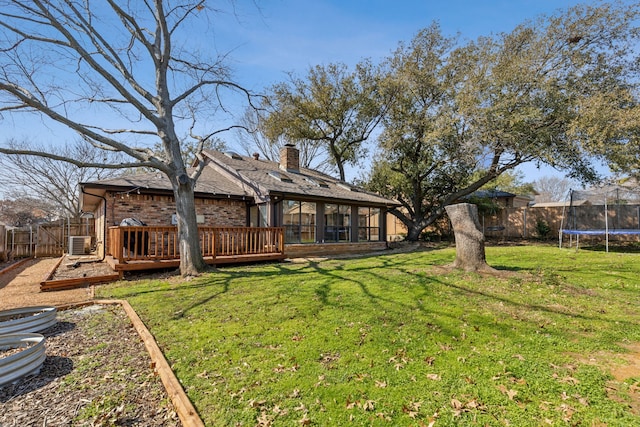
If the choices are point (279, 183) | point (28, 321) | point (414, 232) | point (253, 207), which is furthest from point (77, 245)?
point (414, 232)

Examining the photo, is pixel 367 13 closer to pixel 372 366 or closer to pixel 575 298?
pixel 575 298

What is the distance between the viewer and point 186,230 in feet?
26.7

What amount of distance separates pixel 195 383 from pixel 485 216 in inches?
794

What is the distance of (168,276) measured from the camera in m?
8.27

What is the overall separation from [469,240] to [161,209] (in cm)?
988

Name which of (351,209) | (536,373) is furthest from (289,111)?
(536,373)

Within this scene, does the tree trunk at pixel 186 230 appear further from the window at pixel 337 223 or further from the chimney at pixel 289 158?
the chimney at pixel 289 158

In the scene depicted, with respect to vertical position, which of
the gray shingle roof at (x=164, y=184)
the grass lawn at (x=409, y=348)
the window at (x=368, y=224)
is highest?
the gray shingle roof at (x=164, y=184)

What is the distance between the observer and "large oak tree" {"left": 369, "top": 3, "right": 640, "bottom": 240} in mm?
11836

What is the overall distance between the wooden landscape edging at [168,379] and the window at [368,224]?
11970 millimetres

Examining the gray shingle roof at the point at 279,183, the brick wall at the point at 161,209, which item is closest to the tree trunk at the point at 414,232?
the gray shingle roof at the point at 279,183

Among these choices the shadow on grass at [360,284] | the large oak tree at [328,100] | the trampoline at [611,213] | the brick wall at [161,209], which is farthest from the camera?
the large oak tree at [328,100]

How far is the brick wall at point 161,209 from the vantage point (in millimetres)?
10211

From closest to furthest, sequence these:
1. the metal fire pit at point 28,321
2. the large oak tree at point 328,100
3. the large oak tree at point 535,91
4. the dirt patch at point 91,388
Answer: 1. the dirt patch at point 91,388
2. the metal fire pit at point 28,321
3. the large oak tree at point 535,91
4. the large oak tree at point 328,100
